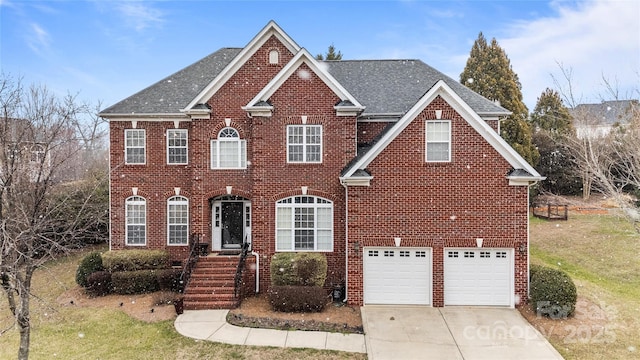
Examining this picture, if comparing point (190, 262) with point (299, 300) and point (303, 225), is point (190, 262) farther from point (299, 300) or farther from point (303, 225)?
point (299, 300)

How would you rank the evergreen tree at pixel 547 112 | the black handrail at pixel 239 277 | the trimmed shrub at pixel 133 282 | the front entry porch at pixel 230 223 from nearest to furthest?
the black handrail at pixel 239 277 → the trimmed shrub at pixel 133 282 → the front entry porch at pixel 230 223 → the evergreen tree at pixel 547 112

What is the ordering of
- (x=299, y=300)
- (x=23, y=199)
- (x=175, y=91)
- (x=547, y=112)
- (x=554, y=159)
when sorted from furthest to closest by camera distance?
(x=547, y=112) < (x=554, y=159) < (x=175, y=91) < (x=299, y=300) < (x=23, y=199)

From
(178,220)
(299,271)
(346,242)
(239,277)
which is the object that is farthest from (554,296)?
(178,220)

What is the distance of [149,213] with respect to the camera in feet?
52.1

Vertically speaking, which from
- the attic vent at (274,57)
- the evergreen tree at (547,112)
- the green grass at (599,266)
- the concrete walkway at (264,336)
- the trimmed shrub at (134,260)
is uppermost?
the evergreen tree at (547,112)

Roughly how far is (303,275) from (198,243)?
15.1ft

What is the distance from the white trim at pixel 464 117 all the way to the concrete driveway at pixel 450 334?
14.8 feet

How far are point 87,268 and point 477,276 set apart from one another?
14.0 metres

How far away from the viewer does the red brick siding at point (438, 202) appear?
40.2ft

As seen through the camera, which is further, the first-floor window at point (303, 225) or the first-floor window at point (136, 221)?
the first-floor window at point (136, 221)

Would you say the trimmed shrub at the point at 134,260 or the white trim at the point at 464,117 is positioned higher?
the white trim at the point at 464,117

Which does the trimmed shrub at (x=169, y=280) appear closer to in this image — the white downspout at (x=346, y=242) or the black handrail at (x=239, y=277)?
the black handrail at (x=239, y=277)

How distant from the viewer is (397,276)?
12.6 m

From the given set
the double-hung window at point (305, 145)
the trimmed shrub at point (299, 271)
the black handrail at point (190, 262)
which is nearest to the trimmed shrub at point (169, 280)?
the black handrail at point (190, 262)
